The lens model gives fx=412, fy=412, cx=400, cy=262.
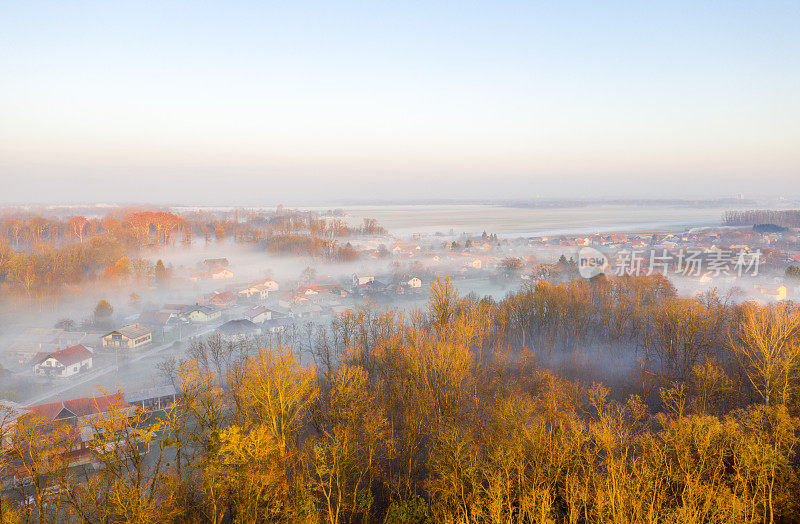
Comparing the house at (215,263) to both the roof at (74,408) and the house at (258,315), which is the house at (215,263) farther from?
the roof at (74,408)

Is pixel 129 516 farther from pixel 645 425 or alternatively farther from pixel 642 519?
pixel 645 425

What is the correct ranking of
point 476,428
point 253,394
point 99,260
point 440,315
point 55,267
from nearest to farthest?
point 253,394, point 476,428, point 440,315, point 55,267, point 99,260

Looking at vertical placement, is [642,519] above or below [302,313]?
above

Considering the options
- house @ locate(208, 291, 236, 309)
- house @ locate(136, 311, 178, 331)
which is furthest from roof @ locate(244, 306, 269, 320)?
house @ locate(136, 311, 178, 331)

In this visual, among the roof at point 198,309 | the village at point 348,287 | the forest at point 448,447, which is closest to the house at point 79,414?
the forest at point 448,447

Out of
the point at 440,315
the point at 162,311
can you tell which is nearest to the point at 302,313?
the point at 162,311

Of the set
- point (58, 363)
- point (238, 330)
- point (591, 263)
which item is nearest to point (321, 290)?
point (238, 330)

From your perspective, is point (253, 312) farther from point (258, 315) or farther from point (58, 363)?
point (58, 363)
